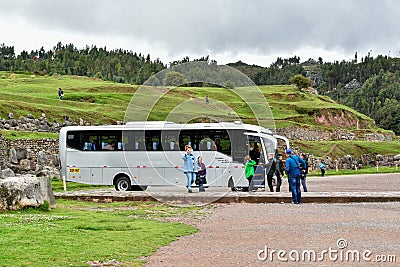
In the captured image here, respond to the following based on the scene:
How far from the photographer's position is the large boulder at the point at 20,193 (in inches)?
638

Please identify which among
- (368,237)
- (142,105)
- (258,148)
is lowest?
(368,237)

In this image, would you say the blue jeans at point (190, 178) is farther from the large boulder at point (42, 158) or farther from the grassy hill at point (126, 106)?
the grassy hill at point (126, 106)

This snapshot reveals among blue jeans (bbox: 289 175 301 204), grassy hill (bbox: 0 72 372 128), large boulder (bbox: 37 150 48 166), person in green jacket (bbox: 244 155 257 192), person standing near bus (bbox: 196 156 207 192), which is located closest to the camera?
blue jeans (bbox: 289 175 301 204)

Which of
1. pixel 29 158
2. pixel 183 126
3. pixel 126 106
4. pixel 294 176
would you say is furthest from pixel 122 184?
pixel 126 106

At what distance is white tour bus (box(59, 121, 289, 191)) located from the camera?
93.2 ft

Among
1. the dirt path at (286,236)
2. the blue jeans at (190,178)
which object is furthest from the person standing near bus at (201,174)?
the dirt path at (286,236)

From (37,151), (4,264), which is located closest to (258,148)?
(37,151)

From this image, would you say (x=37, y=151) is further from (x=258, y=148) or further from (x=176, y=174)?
(x=258, y=148)

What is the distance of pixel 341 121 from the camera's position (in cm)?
10012

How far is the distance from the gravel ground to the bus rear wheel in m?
10.6

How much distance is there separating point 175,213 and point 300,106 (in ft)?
269

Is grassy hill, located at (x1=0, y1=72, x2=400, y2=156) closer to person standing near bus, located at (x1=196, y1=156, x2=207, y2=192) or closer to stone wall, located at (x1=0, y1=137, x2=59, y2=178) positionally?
stone wall, located at (x1=0, y1=137, x2=59, y2=178)

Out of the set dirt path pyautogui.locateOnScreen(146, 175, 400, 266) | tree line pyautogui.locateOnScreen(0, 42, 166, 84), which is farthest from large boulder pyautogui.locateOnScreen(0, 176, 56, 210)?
tree line pyautogui.locateOnScreen(0, 42, 166, 84)

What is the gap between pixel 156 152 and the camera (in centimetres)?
2895
